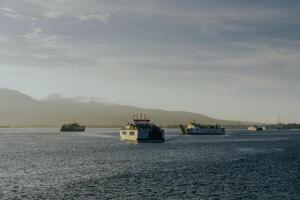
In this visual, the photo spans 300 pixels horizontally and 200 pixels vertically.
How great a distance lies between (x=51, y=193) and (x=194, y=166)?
46971mm

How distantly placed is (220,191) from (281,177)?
2149cm

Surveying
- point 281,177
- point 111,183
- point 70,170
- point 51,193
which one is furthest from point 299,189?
point 70,170

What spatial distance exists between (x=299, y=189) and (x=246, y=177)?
15.6 metres

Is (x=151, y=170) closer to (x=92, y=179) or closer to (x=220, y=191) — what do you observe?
(x=92, y=179)

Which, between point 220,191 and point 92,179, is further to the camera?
point 92,179

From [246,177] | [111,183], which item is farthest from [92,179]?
[246,177]

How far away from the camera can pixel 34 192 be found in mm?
67750

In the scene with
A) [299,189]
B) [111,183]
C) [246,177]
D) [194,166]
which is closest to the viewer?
[299,189]

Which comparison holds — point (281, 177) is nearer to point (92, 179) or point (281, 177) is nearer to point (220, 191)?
point (220, 191)

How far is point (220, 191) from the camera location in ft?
228

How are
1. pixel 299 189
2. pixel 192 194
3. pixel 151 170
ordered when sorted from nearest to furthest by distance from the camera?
pixel 192 194 < pixel 299 189 < pixel 151 170

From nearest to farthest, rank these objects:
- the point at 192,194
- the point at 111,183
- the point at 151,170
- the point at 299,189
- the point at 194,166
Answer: the point at 192,194
the point at 299,189
the point at 111,183
the point at 151,170
the point at 194,166

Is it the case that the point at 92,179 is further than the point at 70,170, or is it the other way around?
the point at 70,170

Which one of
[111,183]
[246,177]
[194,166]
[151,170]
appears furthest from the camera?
[194,166]
